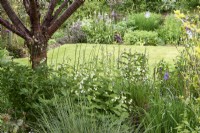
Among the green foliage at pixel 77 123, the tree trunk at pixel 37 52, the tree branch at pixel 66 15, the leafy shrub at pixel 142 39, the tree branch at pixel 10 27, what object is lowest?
the green foliage at pixel 77 123

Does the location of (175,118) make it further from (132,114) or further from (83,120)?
(83,120)

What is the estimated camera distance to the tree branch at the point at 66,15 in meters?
3.91

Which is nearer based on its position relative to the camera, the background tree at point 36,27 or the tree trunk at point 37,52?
the background tree at point 36,27

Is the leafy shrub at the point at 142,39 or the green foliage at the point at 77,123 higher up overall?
the leafy shrub at the point at 142,39

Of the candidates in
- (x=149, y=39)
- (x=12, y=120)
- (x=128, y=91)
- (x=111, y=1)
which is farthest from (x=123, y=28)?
(x=12, y=120)

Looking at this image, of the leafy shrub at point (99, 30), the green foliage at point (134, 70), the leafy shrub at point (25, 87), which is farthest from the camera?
the leafy shrub at point (99, 30)

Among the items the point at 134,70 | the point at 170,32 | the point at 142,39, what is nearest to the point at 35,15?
the point at 134,70

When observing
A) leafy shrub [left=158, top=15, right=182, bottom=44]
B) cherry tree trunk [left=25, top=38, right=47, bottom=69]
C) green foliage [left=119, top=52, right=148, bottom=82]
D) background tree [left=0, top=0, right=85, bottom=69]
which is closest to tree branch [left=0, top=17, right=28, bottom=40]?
background tree [left=0, top=0, right=85, bottom=69]

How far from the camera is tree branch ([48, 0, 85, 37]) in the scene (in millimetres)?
3909

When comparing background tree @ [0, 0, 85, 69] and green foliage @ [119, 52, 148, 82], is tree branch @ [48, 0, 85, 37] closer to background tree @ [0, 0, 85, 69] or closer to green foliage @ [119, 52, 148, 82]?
background tree @ [0, 0, 85, 69]

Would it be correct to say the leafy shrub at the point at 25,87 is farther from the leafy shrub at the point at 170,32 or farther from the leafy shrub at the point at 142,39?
the leafy shrub at the point at 170,32

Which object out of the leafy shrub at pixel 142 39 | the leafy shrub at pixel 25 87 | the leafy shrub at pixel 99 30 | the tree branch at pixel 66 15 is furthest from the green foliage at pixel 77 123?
the leafy shrub at pixel 99 30

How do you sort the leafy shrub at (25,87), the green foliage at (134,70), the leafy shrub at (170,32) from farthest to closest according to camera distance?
the leafy shrub at (170,32)
the green foliage at (134,70)
the leafy shrub at (25,87)

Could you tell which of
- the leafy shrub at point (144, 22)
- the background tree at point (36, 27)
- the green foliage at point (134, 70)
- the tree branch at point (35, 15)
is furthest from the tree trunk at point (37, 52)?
the leafy shrub at point (144, 22)
